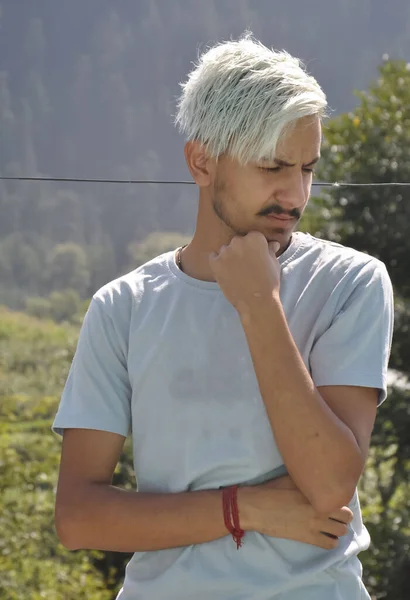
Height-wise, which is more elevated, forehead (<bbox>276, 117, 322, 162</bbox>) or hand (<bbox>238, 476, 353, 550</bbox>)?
forehead (<bbox>276, 117, 322, 162</bbox>)

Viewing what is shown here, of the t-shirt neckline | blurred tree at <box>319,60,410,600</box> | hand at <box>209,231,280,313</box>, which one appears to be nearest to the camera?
hand at <box>209,231,280,313</box>

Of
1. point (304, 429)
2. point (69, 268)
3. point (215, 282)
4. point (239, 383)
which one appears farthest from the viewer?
point (69, 268)

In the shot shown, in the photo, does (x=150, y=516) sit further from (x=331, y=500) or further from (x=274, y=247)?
(x=274, y=247)

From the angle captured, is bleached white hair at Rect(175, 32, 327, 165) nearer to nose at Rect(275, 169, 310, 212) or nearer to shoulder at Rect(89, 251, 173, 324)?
nose at Rect(275, 169, 310, 212)

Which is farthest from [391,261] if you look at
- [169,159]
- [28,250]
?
[28,250]

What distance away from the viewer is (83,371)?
5.43 ft

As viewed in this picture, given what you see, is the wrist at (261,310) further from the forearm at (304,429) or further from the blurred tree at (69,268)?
the blurred tree at (69,268)

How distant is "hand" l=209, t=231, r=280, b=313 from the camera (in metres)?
1.55

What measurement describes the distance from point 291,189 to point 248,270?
0.15 meters

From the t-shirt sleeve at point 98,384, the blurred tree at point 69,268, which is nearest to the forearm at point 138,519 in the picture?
the t-shirt sleeve at point 98,384

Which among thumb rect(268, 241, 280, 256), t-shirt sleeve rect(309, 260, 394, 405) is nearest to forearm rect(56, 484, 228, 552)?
t-shirt sleeve rect(309, 260, 394, 405)

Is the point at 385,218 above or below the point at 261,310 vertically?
below

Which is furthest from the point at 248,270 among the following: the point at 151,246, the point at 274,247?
the point at 151,246

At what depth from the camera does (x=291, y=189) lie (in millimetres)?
1603
